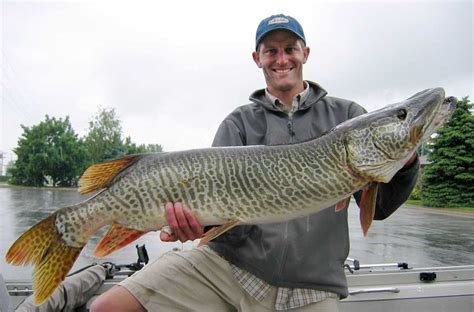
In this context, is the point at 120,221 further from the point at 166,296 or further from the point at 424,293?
the point at 424,293

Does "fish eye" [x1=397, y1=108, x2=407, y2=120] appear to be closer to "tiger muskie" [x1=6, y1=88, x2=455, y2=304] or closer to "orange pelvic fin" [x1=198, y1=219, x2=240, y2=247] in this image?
"tiger muskie" [x1=6, y1=88, x2=455, y2=304]

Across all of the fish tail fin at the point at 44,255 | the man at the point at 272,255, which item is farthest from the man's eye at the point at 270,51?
the fish tail fin at the point at 44,255

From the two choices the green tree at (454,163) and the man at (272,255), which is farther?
the green tree at (454,163)

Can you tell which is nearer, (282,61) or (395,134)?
(395,134)

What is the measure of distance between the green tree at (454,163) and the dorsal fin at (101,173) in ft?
89.4

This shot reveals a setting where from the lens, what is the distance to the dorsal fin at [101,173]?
263 cm

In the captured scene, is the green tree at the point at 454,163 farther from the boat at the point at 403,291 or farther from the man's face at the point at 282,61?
the man's face at the point at 282,61

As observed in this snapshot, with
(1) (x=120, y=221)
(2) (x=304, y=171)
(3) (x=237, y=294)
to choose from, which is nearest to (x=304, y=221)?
(2) (x=304, y=171)

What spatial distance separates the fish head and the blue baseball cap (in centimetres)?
125

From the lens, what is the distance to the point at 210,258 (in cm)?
312

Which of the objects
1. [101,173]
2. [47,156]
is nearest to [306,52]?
[101,173]

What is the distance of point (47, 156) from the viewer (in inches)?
1961

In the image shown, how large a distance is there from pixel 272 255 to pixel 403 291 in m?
1.78

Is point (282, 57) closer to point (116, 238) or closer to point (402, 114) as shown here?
point (402, 114)
